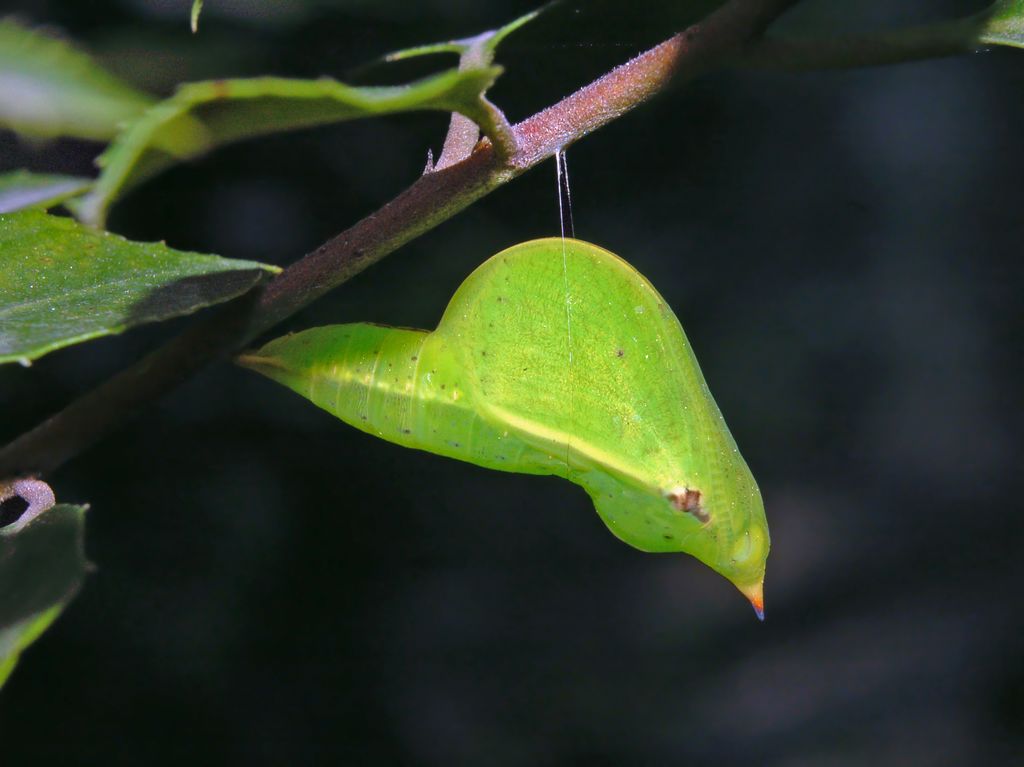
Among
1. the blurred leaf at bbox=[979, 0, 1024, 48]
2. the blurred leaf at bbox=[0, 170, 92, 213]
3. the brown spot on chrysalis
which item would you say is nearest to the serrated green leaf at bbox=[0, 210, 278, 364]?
the blurred leaf at bbox=[0, 170, 92, 213]

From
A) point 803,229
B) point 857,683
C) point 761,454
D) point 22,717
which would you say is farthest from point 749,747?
point 22,717

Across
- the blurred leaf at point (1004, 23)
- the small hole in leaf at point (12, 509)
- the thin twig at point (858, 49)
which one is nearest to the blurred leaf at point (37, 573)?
the small hole in leaf at point (12, 509)

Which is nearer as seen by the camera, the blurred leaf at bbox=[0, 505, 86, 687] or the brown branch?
the blurred leaf at bbox=[0, 505, 86, 687]

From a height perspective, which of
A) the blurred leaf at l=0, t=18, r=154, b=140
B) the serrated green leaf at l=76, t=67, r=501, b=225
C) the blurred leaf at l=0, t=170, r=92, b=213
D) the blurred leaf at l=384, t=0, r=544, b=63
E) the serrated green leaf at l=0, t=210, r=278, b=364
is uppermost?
the blurred leaf at l=384, t=0, r=544, b=63

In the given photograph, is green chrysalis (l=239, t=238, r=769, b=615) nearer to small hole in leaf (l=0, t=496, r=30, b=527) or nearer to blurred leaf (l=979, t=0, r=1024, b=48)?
small hole in leaf (l=0, t=496, r=30, b=527)

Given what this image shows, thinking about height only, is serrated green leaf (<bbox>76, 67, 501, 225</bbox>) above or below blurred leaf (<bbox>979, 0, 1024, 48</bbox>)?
below

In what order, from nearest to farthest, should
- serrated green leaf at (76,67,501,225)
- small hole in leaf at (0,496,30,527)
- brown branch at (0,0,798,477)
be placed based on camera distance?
serrated green leaf at (76,67,501,225) → brown branch at (0,0,798,477) → small hole in leaf at (0,496,30,527)

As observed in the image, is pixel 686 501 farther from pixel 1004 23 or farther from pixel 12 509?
pixel 12 509
